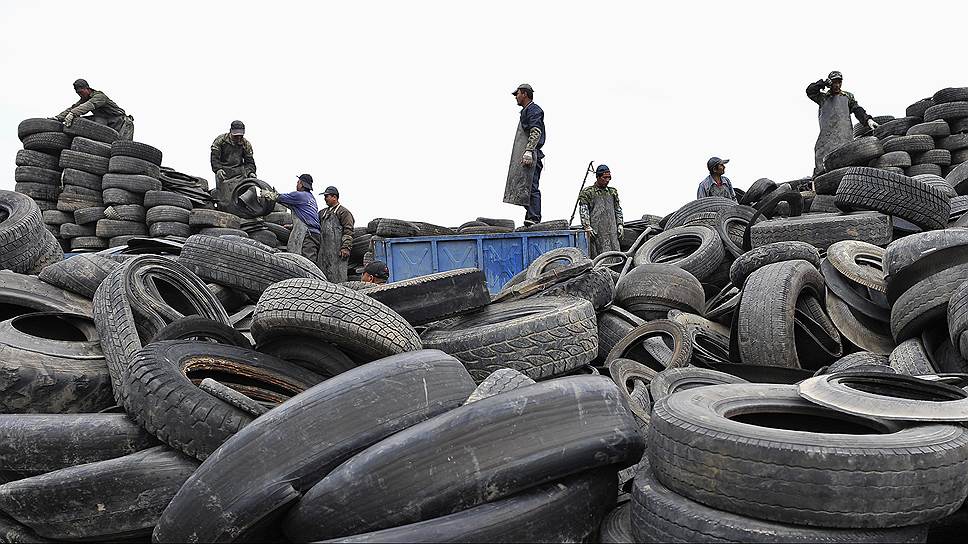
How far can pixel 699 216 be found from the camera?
848 centimetres

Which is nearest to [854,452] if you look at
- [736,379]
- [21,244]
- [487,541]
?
[487,541]

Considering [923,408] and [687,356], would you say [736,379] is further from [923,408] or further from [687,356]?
[923,408]

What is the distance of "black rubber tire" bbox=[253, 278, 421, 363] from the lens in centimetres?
292

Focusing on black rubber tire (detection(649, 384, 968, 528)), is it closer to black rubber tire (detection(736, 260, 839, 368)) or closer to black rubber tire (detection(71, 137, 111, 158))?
black rubber tire (detection(736, 260, 839, 368))

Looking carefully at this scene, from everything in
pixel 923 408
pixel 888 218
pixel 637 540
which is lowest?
pixel 637 540

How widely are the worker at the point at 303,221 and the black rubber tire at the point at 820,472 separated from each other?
29.1 feet

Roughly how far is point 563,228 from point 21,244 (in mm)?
6297

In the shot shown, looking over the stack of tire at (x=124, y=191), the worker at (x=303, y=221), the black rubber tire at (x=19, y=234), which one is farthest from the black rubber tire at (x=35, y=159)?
the black rubber tire at (x=19, y=234)

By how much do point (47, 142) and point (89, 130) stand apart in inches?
27.6

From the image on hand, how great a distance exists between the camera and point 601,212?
10.1 metres

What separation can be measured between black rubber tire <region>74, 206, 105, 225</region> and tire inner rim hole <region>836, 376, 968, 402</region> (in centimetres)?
1208

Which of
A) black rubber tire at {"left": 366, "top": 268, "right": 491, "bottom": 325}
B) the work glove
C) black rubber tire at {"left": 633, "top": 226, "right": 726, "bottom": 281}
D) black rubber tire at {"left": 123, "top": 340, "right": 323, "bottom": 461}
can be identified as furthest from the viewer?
the work glove

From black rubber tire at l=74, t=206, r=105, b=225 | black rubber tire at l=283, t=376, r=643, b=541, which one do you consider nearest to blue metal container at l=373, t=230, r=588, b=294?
black rubber tire at l=74, t=206, r=105, b=225

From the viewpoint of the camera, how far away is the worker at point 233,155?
11.9 m
